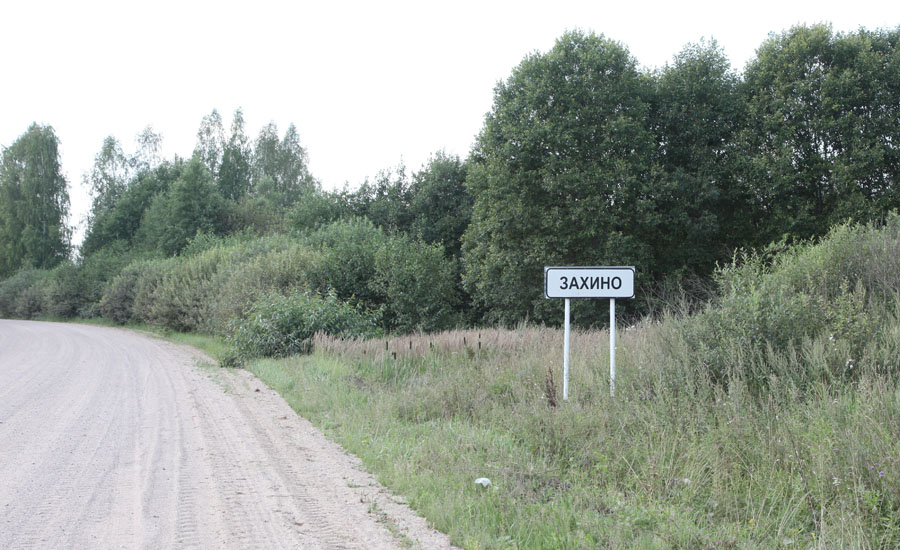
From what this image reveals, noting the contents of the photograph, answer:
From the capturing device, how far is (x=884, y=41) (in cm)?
2519

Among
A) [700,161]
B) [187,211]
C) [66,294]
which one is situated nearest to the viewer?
[700,161]

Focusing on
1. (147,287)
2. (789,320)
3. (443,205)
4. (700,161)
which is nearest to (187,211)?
(147,287)

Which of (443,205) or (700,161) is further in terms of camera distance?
(443,205)

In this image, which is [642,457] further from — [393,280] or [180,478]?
[393,280]

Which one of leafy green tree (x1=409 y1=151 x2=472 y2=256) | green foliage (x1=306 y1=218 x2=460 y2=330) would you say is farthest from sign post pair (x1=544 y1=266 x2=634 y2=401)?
leafy green tree (x1=409 y1=151 x2=472 y2=256)

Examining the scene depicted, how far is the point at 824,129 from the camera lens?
979 inches

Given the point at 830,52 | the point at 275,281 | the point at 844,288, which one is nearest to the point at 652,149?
the point at 830,52

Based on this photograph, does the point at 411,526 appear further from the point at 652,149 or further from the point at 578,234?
the point at 652,149

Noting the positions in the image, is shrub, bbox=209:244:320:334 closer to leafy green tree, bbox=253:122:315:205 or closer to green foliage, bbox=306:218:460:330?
A: green foliage, bbox=306:218:460:330

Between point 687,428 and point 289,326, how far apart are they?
13.5 meters

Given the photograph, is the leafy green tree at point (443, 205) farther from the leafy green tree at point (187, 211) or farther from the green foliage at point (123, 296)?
the leafy green tree at point (187, 211)

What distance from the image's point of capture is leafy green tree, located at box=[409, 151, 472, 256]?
40250 millimetres

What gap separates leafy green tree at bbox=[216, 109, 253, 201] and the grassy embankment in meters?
→ 61.5

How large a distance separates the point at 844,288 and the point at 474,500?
6278mm
